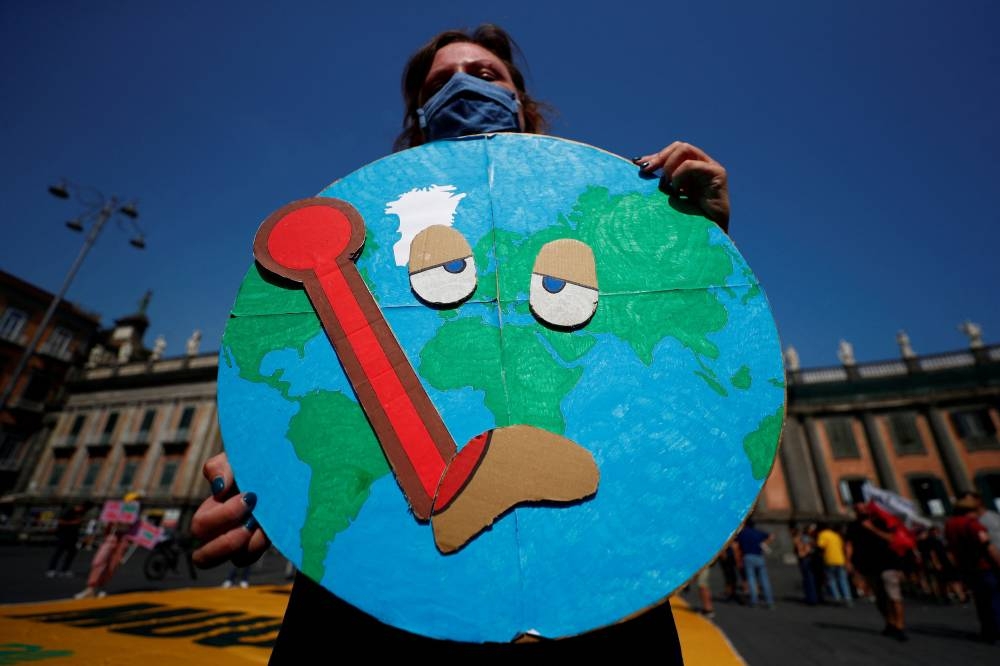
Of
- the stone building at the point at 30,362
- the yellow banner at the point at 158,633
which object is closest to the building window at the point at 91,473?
the stone building at the point at 30,362

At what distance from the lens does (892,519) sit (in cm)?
488

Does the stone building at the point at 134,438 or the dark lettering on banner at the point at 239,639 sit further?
the stone building at the point at 134,438

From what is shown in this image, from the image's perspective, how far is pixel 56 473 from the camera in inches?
960

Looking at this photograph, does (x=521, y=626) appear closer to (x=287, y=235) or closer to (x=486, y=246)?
(x=486, y=246)

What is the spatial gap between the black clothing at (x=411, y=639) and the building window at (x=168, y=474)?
27.1 meters

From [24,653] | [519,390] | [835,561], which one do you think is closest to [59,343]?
[24,653]

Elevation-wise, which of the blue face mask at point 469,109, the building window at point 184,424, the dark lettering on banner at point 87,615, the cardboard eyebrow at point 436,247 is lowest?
the dark lettering on banner at point 87,615

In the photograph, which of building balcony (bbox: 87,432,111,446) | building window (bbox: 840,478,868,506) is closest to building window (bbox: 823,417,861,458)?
building window (bbox: 840,478,868,506)

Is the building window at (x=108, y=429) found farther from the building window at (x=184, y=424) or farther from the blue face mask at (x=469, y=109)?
the blue face mask at (x=469, y=109)

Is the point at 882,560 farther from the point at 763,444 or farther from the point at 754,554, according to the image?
the point at 763,444

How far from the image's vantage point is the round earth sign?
906 millimetres

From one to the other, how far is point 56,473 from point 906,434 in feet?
142

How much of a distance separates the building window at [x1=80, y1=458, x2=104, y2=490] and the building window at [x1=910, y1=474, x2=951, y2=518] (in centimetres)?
3988

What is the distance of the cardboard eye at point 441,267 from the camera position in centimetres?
119
